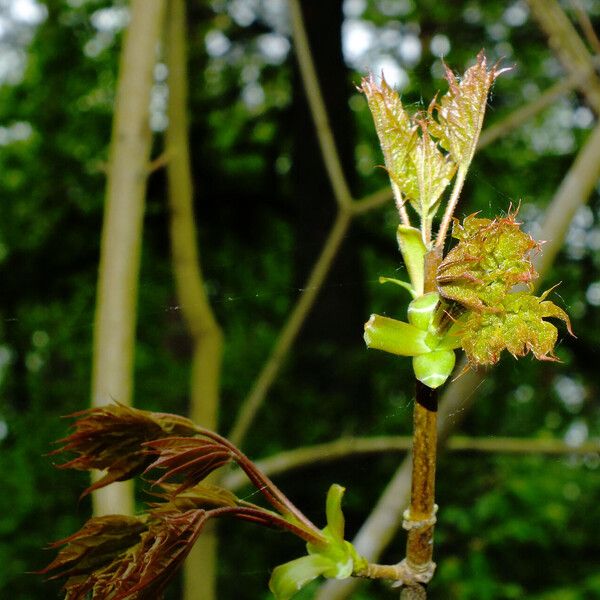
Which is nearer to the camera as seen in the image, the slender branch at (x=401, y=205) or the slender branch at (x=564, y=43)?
the slender branch at (x=401, y=205)

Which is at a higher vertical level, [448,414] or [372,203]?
[372,203]

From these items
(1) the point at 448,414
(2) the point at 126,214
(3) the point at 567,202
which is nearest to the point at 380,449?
(1) the point at 448,414

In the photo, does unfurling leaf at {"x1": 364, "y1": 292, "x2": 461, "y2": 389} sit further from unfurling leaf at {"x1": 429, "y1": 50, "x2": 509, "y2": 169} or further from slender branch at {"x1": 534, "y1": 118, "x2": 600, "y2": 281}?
slender branch at {"x1": 534, "y1": 118, "x2": 600, "y2": 281}

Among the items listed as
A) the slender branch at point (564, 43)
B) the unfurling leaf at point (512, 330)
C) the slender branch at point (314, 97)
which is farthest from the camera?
the slender branch at point (314, 97)

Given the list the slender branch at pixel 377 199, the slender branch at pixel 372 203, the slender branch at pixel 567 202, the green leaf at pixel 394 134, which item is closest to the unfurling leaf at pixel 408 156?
the green leaf at pixel 394 134

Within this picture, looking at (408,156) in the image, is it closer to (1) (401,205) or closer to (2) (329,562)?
(1) (401,205)

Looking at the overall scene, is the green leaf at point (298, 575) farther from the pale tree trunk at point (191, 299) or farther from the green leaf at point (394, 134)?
the pale tree trunk at point (191, 299)

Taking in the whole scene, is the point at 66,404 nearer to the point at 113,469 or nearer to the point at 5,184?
the point at 5,184
